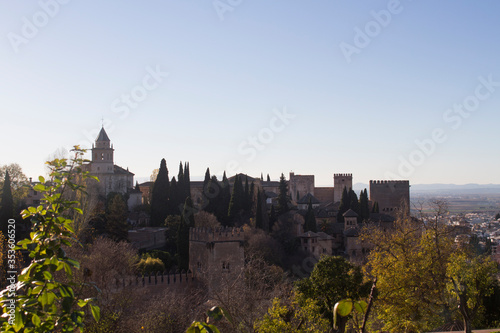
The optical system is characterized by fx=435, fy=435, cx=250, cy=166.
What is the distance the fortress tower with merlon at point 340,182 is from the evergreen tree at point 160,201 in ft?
89.3

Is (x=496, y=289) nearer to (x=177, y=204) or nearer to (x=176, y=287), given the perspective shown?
(x=176, y=287)

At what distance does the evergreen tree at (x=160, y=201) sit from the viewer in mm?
35031

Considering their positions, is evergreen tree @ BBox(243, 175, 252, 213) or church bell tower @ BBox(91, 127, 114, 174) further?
church bell tower @ BBox(91, 127, 114, 174)

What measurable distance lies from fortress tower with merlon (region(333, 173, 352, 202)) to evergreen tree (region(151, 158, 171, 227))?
1072 inches

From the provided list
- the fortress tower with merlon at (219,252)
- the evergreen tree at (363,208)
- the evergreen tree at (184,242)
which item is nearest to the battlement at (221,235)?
the fortress tower with merlon at (219,252)

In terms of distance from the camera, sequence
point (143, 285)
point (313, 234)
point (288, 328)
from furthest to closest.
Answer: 1. point (313, 234)
2. point (143, 285)
3. point (288, 328)

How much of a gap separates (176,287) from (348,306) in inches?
781

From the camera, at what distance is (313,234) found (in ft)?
108

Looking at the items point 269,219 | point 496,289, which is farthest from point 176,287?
point 269,219

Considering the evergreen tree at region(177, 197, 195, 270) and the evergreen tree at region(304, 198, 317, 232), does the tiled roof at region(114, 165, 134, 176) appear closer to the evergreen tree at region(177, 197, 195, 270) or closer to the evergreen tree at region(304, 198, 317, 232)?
the evergreen tree at region(177, 197, 195, 270)

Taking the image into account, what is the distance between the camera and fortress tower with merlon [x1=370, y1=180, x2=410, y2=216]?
50250 mm

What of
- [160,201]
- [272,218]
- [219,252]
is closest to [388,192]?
[272,218]

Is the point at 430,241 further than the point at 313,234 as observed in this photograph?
No

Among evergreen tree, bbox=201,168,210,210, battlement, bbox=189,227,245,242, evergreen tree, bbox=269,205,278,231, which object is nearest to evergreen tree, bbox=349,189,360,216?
evergreen tree, bbox=269,205,278,231
